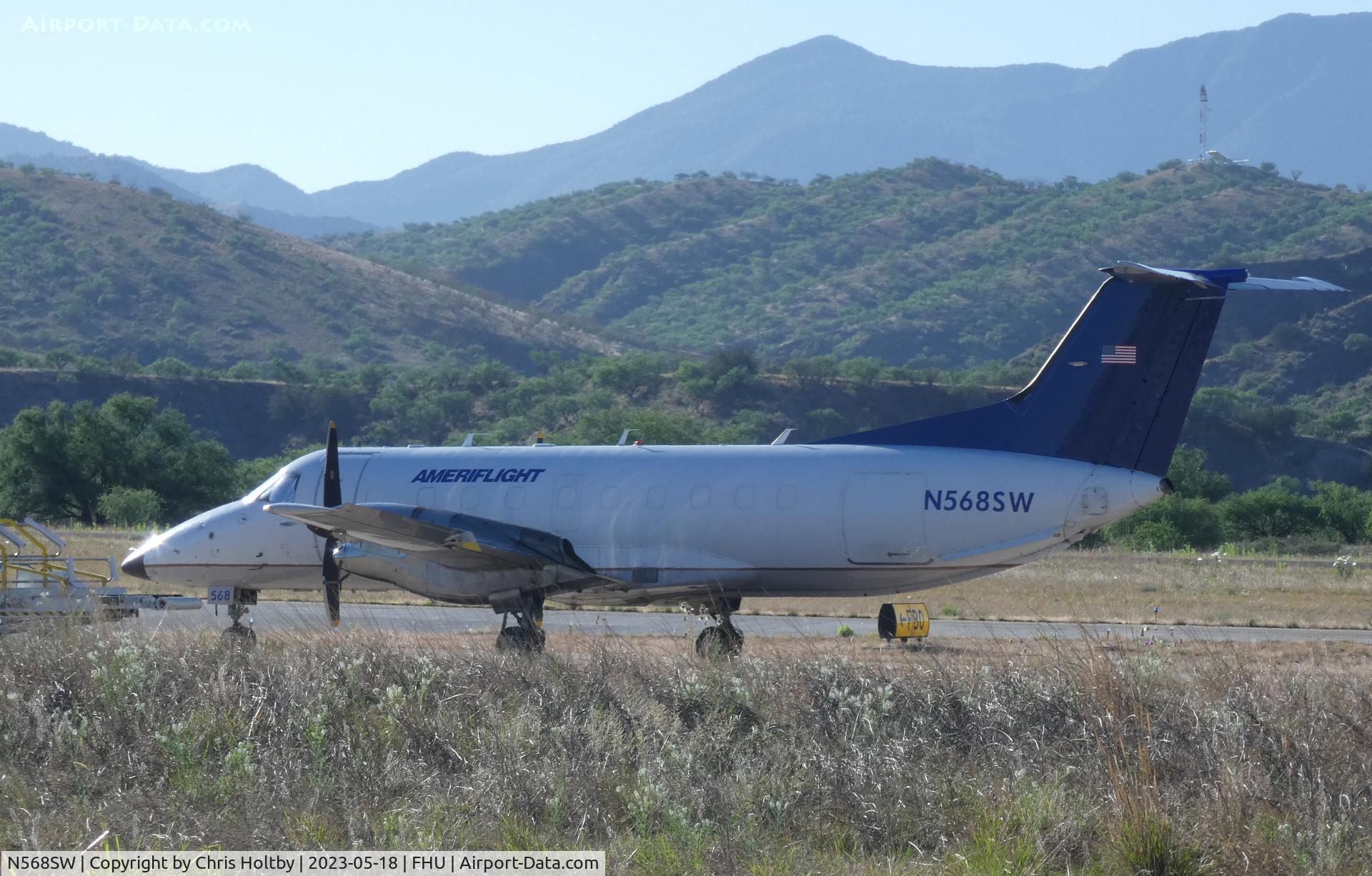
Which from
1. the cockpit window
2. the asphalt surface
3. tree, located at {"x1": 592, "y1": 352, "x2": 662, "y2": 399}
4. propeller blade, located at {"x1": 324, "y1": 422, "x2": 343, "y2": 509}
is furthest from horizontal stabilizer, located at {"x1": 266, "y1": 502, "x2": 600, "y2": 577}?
tree, located at {"x1": 592, "y1": 352, "x2": 662, "y2": 399}

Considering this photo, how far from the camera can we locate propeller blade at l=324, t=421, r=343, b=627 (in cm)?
1942

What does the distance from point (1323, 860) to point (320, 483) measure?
17565mm

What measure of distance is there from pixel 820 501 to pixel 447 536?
17.2 feet

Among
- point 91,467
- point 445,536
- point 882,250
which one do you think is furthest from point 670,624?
point 882,250

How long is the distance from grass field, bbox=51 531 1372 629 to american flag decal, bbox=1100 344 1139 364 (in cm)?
558

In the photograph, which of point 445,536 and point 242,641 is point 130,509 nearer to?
point 445,536

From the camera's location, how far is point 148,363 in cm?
10150

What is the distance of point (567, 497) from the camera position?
21422 millimetres

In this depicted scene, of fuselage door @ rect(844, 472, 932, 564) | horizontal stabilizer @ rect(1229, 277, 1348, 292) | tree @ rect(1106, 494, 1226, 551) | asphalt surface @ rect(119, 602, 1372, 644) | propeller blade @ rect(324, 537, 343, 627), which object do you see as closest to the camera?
horizontal stabilizer @ rect(1229, 277, 1348, 292)

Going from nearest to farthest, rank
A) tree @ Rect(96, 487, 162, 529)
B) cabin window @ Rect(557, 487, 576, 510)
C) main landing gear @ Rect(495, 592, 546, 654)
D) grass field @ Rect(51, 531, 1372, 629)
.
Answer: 1. main landing gear @ Rect(495, 592, 546, 654)
2. cabin window @ Rect(557, 487, 576, 510)
3. grass field @ Rect(51, 531, 1372, 629)
4. tree @ Rect(96, 487, 162, 529)

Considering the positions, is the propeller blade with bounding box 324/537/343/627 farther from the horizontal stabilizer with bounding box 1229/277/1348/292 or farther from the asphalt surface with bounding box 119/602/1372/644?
the horizontal stabilizer with bounding box 1229/277/1348/292

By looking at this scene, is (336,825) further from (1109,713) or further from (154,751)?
(1109,713)

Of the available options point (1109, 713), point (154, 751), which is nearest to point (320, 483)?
point (154, 751)

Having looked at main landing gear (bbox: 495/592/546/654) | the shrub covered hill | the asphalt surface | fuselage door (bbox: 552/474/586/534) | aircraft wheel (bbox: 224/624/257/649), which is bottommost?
the asphalt surface
